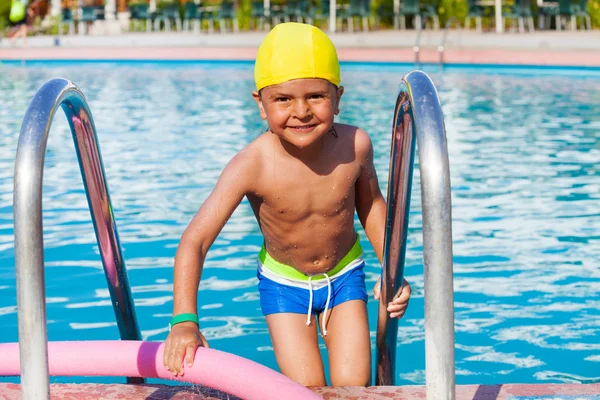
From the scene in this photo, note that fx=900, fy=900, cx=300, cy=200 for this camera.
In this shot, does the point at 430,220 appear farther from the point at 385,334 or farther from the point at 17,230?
the point at 385,334

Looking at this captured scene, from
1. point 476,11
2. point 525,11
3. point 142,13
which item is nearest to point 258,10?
point 142,13

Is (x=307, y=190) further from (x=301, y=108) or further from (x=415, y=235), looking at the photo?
(x=415, y=235)

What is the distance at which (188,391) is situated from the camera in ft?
9.02

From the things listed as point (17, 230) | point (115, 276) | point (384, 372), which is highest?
point (17, 230)

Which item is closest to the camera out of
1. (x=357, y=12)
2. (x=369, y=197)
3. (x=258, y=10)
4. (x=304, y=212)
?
(x=304, y=212)

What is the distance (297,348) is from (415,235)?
374 centimetres

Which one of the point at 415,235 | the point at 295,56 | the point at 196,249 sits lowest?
the point at 415,235

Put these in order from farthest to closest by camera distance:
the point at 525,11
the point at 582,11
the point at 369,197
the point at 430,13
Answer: the point at 430,13, the point at 525,11, the point at 582,11, the point at 369,197

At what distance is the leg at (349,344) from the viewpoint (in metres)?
3.26

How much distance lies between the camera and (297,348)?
3.33 meters

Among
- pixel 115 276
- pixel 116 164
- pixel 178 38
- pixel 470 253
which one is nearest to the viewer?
pixel 115 276

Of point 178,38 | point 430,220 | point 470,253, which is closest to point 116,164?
point 470,253

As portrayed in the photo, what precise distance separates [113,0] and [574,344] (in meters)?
34.9

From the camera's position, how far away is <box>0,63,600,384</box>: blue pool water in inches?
202
